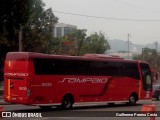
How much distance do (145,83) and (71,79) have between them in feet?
27.1

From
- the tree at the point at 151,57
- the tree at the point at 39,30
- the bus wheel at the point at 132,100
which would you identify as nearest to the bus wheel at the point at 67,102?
the bus wheel at the point at 132,100

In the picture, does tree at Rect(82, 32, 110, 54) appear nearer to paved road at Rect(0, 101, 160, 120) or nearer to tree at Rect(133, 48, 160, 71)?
tree at Rect(133, 48, 160, 71)

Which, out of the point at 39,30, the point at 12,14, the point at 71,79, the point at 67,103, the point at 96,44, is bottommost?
the point at 67,103

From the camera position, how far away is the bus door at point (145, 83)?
3344 centimetres

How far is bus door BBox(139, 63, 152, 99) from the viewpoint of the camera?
110 ft

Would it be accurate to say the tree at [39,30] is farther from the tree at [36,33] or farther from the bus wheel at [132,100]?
the bus wheel at [132,100]

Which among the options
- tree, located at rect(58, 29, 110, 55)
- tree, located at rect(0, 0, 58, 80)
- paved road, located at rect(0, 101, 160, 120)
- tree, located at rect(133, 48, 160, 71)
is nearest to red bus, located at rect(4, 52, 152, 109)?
paved road, located at rect(0, 101, 160, 120)

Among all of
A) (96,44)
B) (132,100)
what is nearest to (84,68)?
(132,100)

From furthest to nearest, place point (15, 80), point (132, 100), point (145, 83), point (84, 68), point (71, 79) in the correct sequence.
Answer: point (145, 83) → point (132, 100) → point (84, 68) → point (71, 79) → point (15, 80)

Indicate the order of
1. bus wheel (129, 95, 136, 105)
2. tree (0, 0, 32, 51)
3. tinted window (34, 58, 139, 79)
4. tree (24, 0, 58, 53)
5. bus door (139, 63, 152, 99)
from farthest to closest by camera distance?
tree (24, 0, 58, 53) → bus door (139, 63, 152, 99) → bus wheel (129, 95, 136, 105) → tree (0, 0, 32, 51) → tinted window (34, 58, 139, 79)

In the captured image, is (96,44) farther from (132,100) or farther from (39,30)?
(132,100)

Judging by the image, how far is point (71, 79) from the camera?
27.4 m

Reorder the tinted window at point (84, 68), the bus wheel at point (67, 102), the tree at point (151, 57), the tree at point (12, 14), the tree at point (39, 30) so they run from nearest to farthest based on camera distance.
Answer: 1. the tinted window at point (84, 68)
2. the bus wheel at point (67, 102)
3. the tree at point (12, 14)
4. the tree at point (39, 30)
5. the tree at point (151, 57)

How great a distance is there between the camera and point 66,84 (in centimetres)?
2705
